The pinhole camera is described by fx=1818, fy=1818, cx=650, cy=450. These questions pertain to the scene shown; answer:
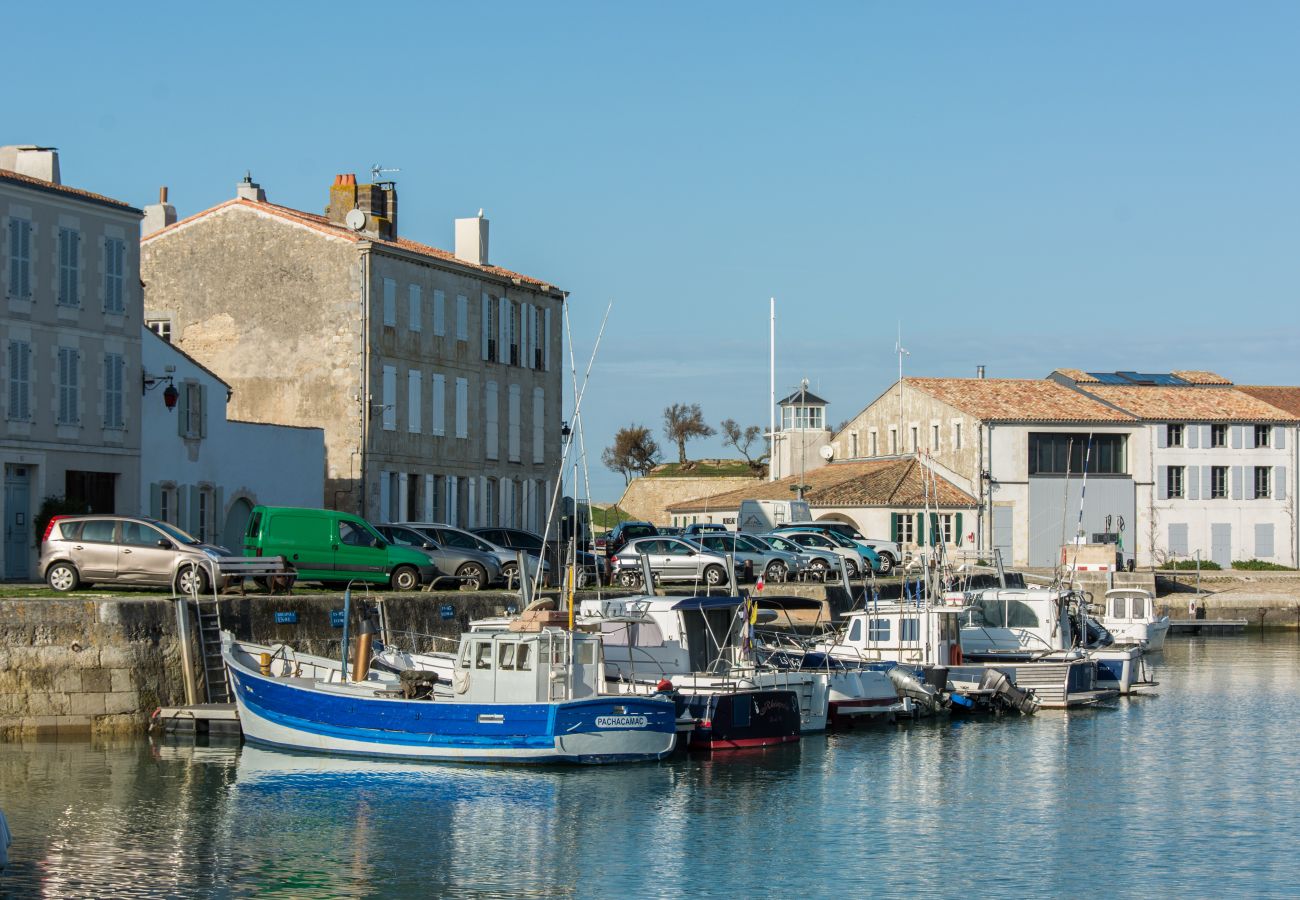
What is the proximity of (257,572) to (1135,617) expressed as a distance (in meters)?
30.5

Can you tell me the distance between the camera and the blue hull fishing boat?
26781 millimetres

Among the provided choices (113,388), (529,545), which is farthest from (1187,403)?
(113,388)

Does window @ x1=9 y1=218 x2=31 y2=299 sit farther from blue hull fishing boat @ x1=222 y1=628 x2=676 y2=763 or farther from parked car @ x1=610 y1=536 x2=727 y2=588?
parked car @ x1=610 y1=536 x2=727 y2=588

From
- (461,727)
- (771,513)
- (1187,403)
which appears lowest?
(461,727)

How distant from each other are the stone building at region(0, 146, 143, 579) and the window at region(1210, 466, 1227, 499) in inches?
1812

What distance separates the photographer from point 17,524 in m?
38.2

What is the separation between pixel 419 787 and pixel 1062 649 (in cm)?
1979

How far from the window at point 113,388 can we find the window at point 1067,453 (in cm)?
3943

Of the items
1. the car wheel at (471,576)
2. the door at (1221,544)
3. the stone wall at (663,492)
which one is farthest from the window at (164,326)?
the door at (1221,544)

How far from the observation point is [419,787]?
83.8 feet

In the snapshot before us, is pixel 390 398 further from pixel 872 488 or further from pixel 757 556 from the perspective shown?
pixel 872 488

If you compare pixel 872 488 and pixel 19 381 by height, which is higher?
pixel 19 381

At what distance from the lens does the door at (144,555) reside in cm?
3173

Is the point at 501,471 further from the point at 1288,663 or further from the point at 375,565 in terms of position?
the point at 1288,663
